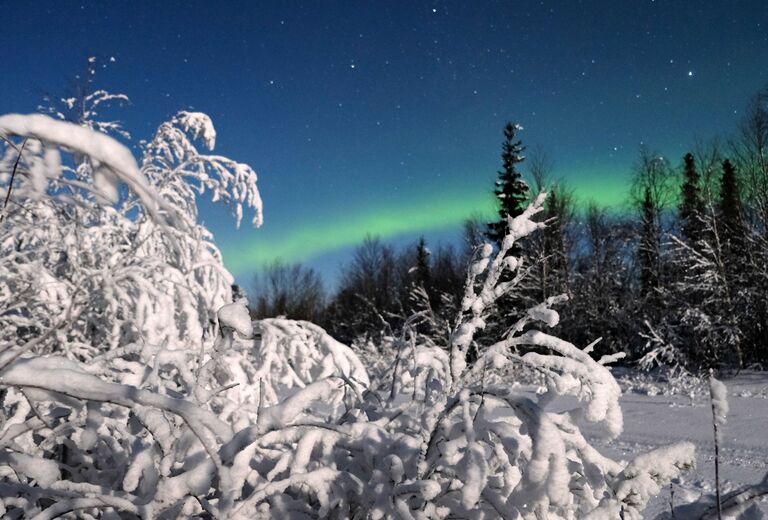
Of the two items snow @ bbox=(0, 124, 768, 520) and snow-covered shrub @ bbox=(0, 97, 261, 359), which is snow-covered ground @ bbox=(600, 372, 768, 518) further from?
snow-covered shrub @ bbox=(0, 97, 261, 359)

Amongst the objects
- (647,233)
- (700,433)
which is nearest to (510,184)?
(647,233)

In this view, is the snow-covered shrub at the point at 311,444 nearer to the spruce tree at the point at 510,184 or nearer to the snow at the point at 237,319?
the snow at the point at 237,319

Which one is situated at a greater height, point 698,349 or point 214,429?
point 214,429

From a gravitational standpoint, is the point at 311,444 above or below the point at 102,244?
below

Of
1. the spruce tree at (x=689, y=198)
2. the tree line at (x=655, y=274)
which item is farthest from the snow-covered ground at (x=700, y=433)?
the spruce tree at (x=689, y=198)

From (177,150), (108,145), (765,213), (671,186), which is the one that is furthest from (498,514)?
(671,186)

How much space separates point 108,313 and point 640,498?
14.0 ft

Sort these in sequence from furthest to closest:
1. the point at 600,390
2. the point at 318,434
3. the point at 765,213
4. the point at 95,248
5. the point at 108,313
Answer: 1. the point at 765,213
2. the point at 95,248
3. the point at 108,313
4. the point at 318,434
5. the point at 600,390

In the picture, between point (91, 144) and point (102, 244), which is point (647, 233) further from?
point (91, 144)

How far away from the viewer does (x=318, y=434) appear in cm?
158

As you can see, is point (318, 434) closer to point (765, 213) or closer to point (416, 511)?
point (416, 511)

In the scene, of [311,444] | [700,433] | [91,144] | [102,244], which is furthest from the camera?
[700,433]

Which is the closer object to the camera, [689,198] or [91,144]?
[91,144]

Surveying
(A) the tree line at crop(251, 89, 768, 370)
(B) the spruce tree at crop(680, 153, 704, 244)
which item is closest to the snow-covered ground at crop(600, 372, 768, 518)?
(A) the tree line at crop(251, 89, 768, 370)
